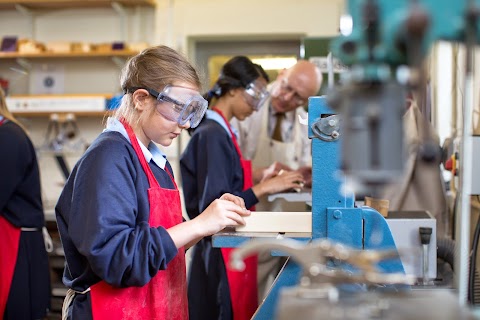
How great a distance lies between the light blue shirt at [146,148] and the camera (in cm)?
190

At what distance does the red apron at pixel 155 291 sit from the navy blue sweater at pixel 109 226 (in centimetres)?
4

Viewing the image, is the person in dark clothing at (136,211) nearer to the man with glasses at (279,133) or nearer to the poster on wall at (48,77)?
the man with glasses at (279,133)

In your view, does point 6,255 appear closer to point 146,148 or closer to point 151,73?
point 146,148

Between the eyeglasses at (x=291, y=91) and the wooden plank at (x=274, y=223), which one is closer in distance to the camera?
the wooden plank at (x=274, y=223)

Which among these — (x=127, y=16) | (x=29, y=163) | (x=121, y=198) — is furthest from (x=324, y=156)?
(x=127, y=16)

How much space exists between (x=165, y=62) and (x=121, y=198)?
18.2 inches

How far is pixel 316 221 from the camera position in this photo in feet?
5.78

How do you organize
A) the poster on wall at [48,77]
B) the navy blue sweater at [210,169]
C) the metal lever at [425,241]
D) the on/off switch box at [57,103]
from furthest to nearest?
the poster on wall at [48,77]
the on/off switch box at [57,103]
the navy blue sweater at [210,169]
the metal lever at [425,241]

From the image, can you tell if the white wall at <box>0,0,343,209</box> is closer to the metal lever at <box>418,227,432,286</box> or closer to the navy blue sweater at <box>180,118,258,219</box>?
the navy blue sweater at <box>180,118,258,219</box>

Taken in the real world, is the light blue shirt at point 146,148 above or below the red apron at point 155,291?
above

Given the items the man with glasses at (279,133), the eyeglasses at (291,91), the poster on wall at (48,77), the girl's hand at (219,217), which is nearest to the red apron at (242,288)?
the man with glasses at (279,133)

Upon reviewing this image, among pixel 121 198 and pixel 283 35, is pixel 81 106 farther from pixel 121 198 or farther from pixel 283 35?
pixel 121 198

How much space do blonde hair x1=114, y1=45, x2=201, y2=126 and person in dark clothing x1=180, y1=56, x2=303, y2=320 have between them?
0.73 meters

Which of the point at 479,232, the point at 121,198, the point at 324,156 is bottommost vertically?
the point at 479,232
